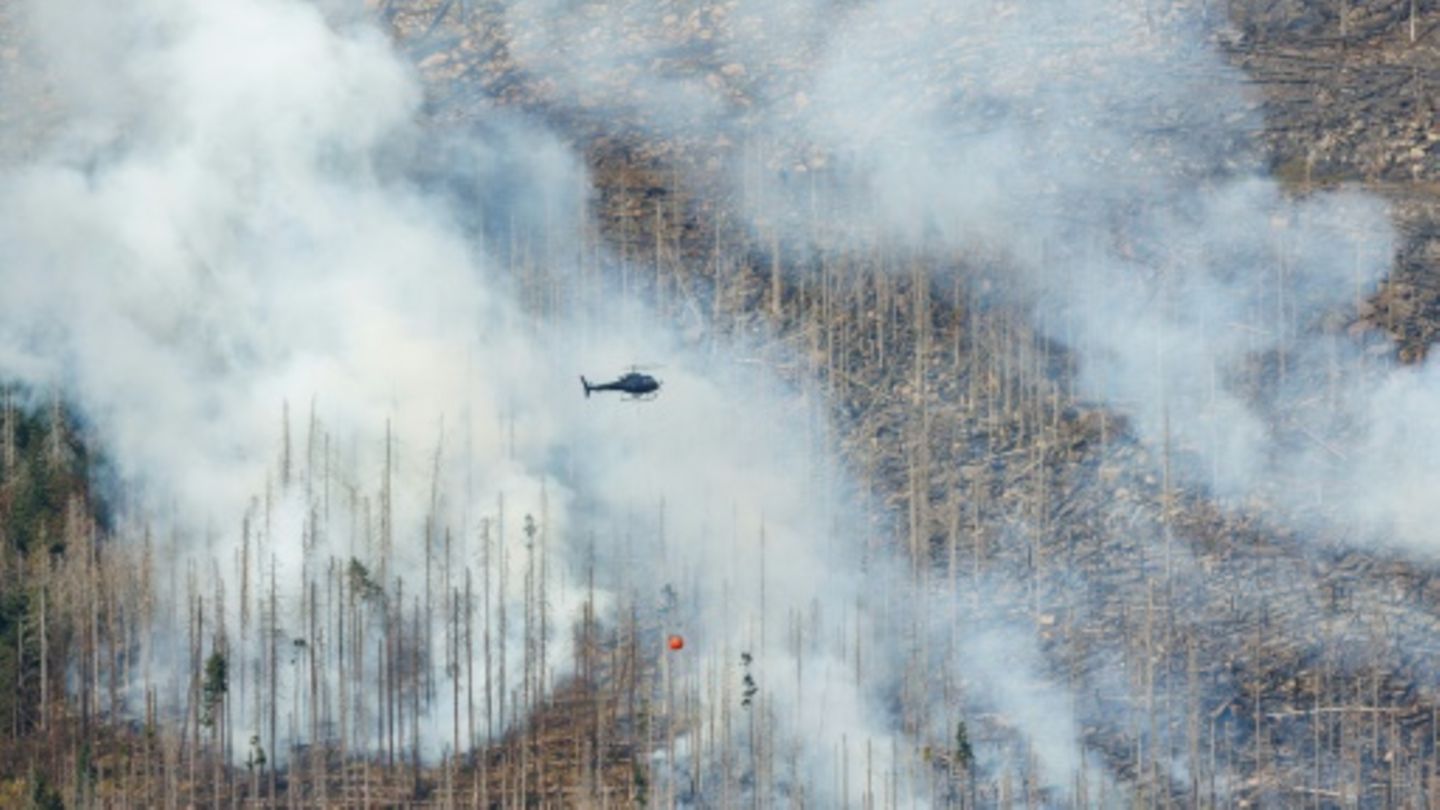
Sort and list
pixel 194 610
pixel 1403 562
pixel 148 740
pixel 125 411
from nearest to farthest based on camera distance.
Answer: pixel 1403 562 < pixel 148 740 < pixel 194 610 < pixel 125 411

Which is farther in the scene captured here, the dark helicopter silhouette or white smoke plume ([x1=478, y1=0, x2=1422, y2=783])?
the dark helicopter silhouette

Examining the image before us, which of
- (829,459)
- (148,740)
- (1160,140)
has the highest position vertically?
(1160,140)

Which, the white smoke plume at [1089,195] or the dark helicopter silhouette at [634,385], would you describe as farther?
the dark helicopter silhouette at [634,385]

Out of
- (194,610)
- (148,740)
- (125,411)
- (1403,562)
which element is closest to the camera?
(1403,562)

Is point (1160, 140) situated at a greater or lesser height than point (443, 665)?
greater

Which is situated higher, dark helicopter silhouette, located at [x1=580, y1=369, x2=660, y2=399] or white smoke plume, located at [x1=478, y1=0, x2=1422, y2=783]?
white smoke plume, located at [x1=478, y1=0, x2=1422, y2=783]

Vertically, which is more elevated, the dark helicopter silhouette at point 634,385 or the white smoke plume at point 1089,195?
the white smoke plume at point 1089,195

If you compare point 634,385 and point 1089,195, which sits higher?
point 1089,195

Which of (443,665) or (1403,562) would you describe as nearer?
(1403,562)

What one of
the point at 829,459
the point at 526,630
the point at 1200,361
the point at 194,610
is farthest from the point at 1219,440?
the point at 194,610

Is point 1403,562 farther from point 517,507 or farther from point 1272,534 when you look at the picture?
point 517,507

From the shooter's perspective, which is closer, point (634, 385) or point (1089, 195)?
point (634, 385)
